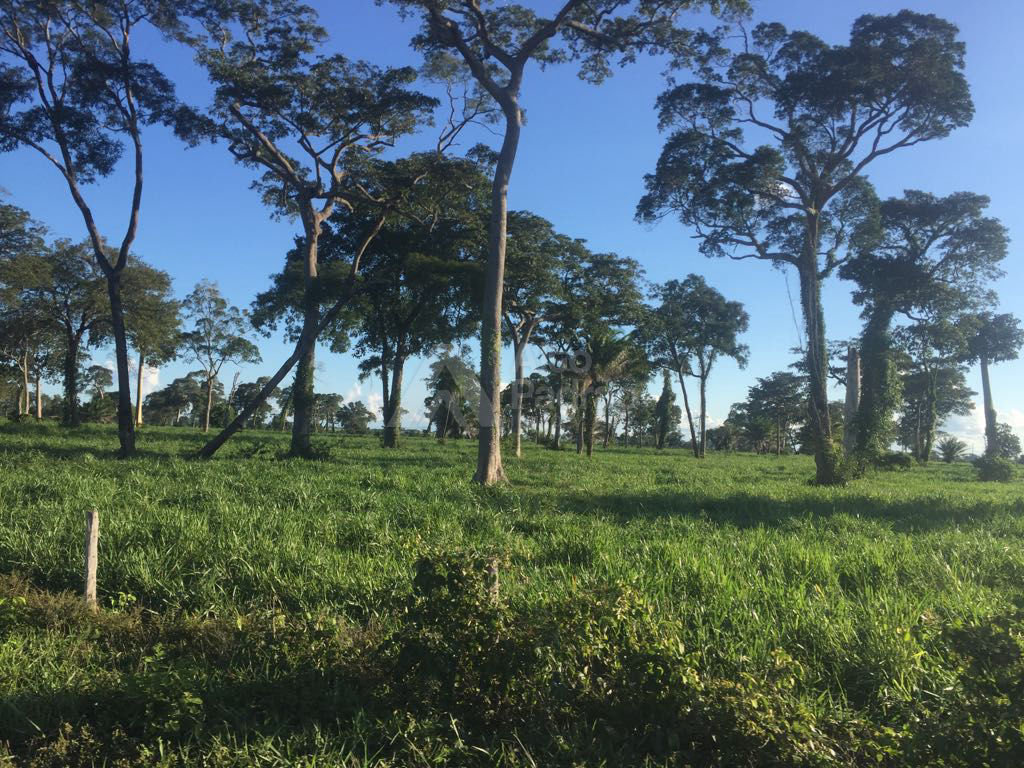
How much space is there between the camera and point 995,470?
21.1 m

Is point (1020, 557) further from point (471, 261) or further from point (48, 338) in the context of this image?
point (48, 338)

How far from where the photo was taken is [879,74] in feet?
51.5

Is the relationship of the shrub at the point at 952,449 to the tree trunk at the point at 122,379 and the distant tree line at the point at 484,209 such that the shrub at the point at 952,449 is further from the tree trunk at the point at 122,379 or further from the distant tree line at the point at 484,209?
the tree trunk at the point at 122,379

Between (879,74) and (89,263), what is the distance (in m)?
33.8

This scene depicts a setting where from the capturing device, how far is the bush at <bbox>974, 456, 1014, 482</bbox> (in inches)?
827

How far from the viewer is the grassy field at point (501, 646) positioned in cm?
264

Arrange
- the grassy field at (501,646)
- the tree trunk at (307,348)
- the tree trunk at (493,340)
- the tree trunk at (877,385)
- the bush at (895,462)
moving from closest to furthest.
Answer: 1. the grassy field at (501,646)
2. the tree trunk at (493,340)
3. the tree trunk at (307,348)
4. the tree trunk at (877,385)
5. the bush at (895,462)

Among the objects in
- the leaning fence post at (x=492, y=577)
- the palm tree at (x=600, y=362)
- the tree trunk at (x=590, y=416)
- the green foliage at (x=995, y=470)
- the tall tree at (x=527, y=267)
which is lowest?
the green foliage at (x=995, y=470)

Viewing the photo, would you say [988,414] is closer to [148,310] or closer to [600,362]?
[600,362]

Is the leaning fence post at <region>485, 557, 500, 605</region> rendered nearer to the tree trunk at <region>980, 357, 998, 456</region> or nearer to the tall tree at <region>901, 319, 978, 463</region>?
the tall tree at <region>901, 319, 978, 463</region>

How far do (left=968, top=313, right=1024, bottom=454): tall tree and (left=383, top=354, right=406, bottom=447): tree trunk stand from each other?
30.1m

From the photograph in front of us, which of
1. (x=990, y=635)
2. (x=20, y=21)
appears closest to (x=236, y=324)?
(x=20, y=21)

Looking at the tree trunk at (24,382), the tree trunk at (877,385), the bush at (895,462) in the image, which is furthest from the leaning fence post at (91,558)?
the tree trunk at (24,382)

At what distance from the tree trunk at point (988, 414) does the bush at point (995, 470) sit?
27.8ft
